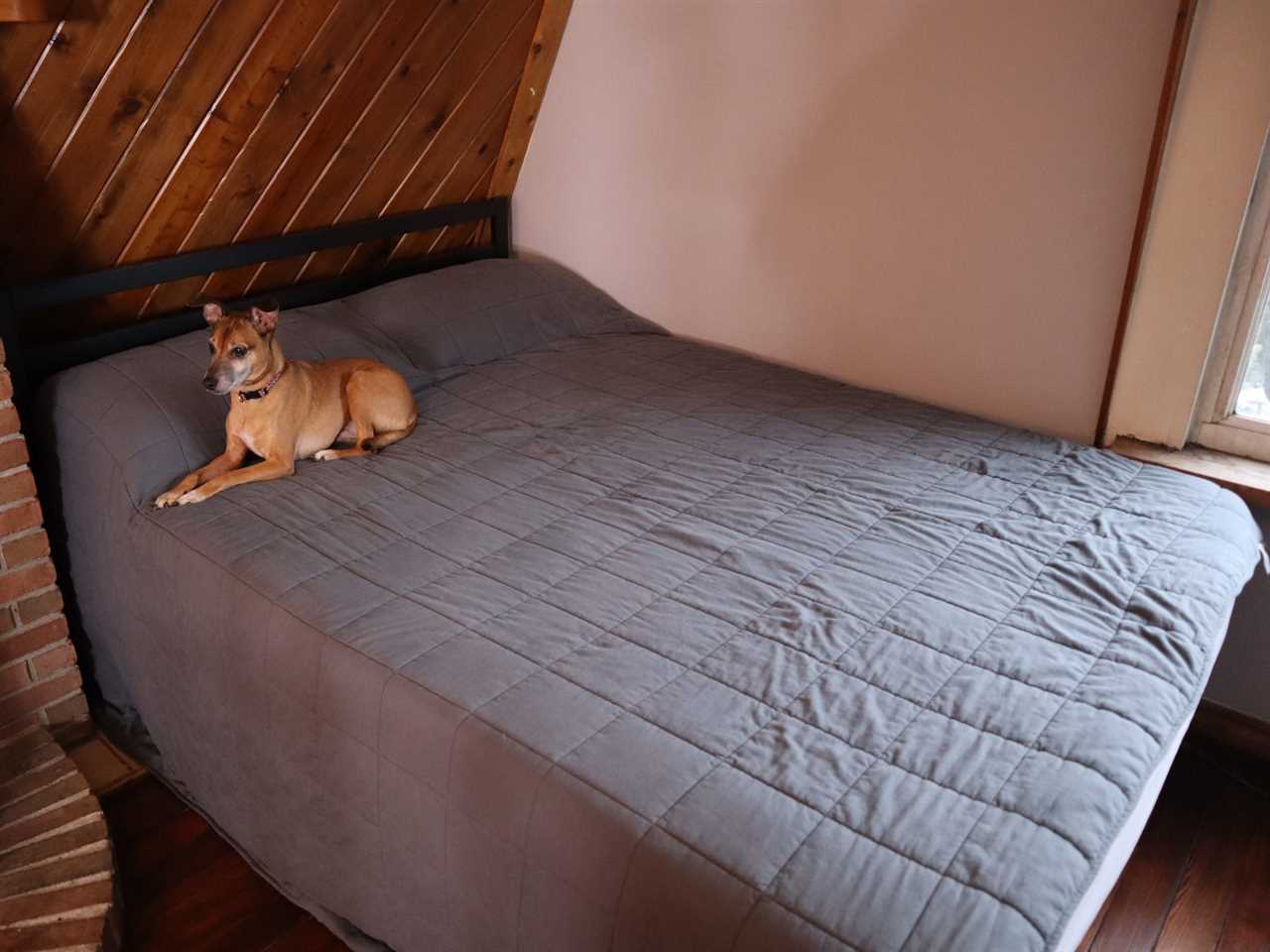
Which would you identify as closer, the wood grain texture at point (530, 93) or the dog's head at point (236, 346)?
the dog's head at point (236, 346)

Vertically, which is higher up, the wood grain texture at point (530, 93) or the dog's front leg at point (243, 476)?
the wood grain texture at point (530, 93)

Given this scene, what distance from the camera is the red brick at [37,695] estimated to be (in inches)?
81.2

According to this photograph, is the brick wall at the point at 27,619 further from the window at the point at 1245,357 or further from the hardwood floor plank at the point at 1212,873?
the window at the point at 1245,357

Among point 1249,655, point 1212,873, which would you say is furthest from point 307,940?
point 1249,655

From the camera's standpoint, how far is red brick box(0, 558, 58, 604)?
200cm

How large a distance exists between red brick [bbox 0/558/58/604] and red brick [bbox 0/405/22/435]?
0.28 m

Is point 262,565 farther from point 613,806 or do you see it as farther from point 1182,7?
point 1182,7

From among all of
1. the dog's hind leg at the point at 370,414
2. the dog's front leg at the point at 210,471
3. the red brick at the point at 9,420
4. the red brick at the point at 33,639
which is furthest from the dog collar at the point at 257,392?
the red brick at the point at 33,639

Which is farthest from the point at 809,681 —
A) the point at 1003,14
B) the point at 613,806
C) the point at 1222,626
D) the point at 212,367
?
the point at 1003,14

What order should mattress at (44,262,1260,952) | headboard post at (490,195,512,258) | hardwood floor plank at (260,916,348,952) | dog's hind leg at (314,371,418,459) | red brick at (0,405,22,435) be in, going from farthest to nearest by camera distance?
headboard post at (490,195,512,258) → dog's hind leg at (314,371,418,459) → red brick at (0,405,22,435) → hardwood floor plank at (260,916,348,952) → mattress at (44,262,1260,952)

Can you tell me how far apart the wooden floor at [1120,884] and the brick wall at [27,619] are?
237mm

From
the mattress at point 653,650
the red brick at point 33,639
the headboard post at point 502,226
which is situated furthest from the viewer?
the headboard post at point 502,226

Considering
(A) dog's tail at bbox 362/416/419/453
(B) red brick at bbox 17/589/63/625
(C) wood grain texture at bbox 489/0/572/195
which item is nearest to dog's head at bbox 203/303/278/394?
(A) dog's tail at bbox 362/416/419/453

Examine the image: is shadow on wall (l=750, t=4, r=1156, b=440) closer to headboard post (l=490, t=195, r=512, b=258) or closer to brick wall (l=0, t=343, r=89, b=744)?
headboard post (l=490, t=195, r=512, b=258)
